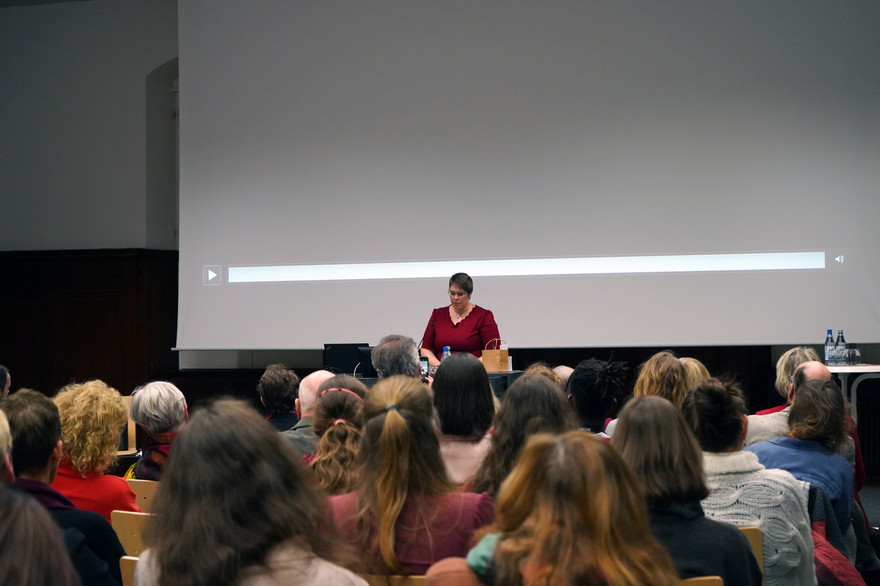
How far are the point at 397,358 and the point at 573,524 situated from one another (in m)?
2.68

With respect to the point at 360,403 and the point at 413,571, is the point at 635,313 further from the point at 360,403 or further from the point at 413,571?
the point at 413,571

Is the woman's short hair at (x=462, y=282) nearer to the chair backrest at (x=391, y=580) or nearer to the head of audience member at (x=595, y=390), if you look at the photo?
the head of audience member at (x=595, y=390)

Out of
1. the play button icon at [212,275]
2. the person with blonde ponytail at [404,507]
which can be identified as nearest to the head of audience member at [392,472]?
the person with blonde ponytail at [404,507]

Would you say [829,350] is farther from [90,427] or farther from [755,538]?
[90,427]

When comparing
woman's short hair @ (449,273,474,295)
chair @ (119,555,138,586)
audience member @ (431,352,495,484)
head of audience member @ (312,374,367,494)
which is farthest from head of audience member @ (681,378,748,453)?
woman's short hair @ (449,273,474,295)

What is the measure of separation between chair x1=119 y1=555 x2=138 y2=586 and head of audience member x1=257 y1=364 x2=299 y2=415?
4.68 feet

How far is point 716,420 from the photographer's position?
86.9 inches

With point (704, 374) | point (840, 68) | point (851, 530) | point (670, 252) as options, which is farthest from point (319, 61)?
point (851, 530)

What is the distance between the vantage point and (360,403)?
2.40 meters

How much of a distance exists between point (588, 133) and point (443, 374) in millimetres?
4347

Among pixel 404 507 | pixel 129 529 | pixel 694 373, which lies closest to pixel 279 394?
pixel 129 529

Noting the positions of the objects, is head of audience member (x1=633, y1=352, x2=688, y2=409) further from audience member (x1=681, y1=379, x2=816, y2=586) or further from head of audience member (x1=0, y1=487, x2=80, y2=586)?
head of audience member (x1=0, y1=487, x2=80, y2=586)

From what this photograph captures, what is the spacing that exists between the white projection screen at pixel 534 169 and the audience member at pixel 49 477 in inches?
187

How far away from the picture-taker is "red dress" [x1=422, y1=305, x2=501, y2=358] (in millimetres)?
5656
